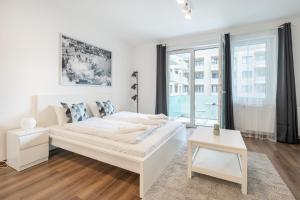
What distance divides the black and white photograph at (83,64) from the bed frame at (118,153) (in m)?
0.47

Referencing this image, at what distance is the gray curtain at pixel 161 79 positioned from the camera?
4812mm

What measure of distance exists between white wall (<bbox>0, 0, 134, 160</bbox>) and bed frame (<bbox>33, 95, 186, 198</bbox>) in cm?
18

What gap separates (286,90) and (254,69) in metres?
0.76

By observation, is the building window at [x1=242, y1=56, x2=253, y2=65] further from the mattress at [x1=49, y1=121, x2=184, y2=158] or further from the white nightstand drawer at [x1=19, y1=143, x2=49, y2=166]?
the white nightstand drawer at [x1=19, y1=143, x2=49, y2=166]

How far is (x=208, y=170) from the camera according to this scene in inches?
74.7

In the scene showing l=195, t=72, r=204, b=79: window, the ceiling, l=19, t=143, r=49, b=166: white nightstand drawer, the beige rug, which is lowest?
the beige rug

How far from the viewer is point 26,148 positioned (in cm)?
224

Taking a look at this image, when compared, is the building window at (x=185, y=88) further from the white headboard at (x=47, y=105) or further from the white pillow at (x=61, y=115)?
the white pillow at (x=61, y=115)

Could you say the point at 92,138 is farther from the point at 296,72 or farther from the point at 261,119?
the point at 296,72

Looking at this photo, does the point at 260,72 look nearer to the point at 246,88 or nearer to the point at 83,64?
the point at 246,88

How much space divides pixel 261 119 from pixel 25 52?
4939 mm

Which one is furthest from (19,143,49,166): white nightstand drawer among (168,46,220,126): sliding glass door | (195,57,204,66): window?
(195,57,204,66): window

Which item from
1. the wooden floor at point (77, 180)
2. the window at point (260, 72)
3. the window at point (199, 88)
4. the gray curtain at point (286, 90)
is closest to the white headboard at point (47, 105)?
the wooden floor at point (77, 180)

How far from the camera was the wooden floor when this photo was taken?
68.3 inches
